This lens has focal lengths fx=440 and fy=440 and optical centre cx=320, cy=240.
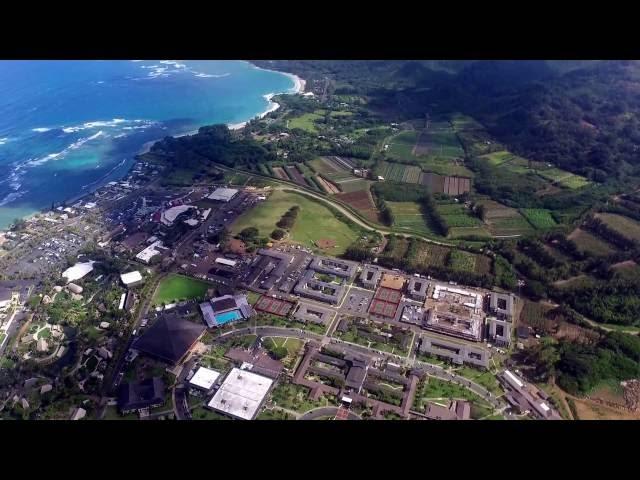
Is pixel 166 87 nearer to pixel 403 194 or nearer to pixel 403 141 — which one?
pixel 403 141

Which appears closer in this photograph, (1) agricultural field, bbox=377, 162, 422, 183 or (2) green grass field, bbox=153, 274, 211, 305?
(2) green grass field, bbox=153, 274, 211, 305

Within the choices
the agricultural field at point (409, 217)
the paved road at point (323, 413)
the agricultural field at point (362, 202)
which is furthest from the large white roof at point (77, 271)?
the agricultural field at point (409, 217)

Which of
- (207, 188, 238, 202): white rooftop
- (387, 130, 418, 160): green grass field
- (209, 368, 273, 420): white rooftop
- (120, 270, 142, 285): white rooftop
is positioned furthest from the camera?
(387, 130, 418, 160): green grass field

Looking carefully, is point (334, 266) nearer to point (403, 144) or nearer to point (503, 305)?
point (503, 305)

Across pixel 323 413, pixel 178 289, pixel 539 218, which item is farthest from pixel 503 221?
pixel 178 289

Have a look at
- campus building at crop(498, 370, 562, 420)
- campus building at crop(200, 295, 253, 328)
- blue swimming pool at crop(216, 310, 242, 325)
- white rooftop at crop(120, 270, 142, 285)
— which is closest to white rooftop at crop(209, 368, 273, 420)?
blue swimming pool at crop(216, 310, 242, 325)

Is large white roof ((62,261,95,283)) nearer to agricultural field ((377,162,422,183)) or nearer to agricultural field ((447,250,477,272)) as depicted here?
agricultural field ((447,250,477,272))

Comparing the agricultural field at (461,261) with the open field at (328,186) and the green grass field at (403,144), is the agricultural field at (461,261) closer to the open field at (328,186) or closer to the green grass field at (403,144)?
the open field at (328,186)
